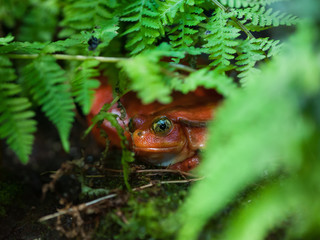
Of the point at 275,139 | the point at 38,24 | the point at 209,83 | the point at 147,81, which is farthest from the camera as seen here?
the point at 38,24

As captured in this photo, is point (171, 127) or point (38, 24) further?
point (38, 24)

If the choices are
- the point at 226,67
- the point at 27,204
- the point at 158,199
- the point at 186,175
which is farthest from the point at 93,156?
the point at 226,67

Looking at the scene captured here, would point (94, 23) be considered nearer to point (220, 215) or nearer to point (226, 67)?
point (226, 67)

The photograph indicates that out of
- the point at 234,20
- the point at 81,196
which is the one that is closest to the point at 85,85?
the point at 81,196

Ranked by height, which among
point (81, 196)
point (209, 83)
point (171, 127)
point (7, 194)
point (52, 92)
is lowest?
point (7, 194)

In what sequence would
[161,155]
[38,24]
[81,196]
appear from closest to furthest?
[81,196], [161,155], [38,24]

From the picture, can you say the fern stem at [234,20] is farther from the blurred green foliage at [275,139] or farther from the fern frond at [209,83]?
the blurred green foliage at [275,139]

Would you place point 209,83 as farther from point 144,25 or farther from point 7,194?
point 7,194

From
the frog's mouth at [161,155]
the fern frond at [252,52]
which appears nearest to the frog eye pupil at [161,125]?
the frog's mouth at [161,155]
